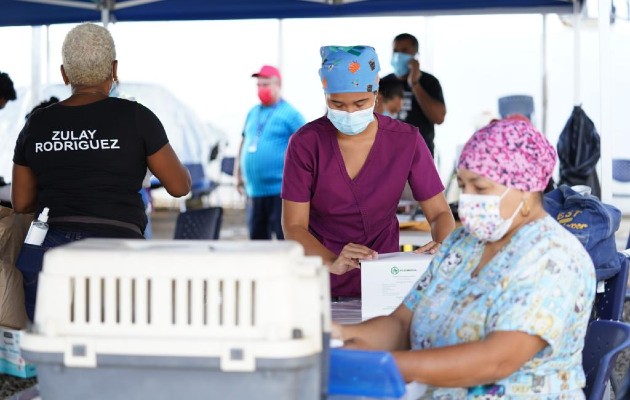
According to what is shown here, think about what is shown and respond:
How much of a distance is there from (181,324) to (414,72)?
16.4ft

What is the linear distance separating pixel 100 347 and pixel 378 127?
66.5 inches

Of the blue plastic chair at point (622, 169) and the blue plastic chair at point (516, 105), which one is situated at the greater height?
the blue plastic chair at point (516, 105)

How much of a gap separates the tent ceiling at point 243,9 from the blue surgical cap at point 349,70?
419cm

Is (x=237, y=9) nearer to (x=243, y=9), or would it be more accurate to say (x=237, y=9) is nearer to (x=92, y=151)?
(x=243, y=9)

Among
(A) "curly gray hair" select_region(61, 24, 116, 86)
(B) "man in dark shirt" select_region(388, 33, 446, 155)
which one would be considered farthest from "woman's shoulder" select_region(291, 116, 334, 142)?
(B) "man in dark shirt" select_region(388, 33, 446, 155)

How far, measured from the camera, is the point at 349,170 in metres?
3.05

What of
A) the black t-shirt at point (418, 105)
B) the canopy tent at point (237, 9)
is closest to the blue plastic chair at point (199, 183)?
the canopy tent at point (237, 9)

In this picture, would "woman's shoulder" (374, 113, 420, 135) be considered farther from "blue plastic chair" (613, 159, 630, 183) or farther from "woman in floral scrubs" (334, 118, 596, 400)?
"blue plastic chair" (613, 159, 630, 183)

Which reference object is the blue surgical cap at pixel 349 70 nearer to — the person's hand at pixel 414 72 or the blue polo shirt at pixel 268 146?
the person's hand at pixel 414 72

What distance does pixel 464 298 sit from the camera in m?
2.11

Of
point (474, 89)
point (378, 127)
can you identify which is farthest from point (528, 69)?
point (378, 127)

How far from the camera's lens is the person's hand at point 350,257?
2.76m

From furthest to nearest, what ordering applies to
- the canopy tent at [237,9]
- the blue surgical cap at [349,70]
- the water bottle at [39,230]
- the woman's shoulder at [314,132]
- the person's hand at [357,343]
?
the canopy tent at [237,9], the water bottle at [39,230], the woman's shoulder at [314,132], the blue surgical cap at [349,70], the person's hand at [357,343]

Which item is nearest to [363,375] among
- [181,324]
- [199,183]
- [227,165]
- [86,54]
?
[181,324]
